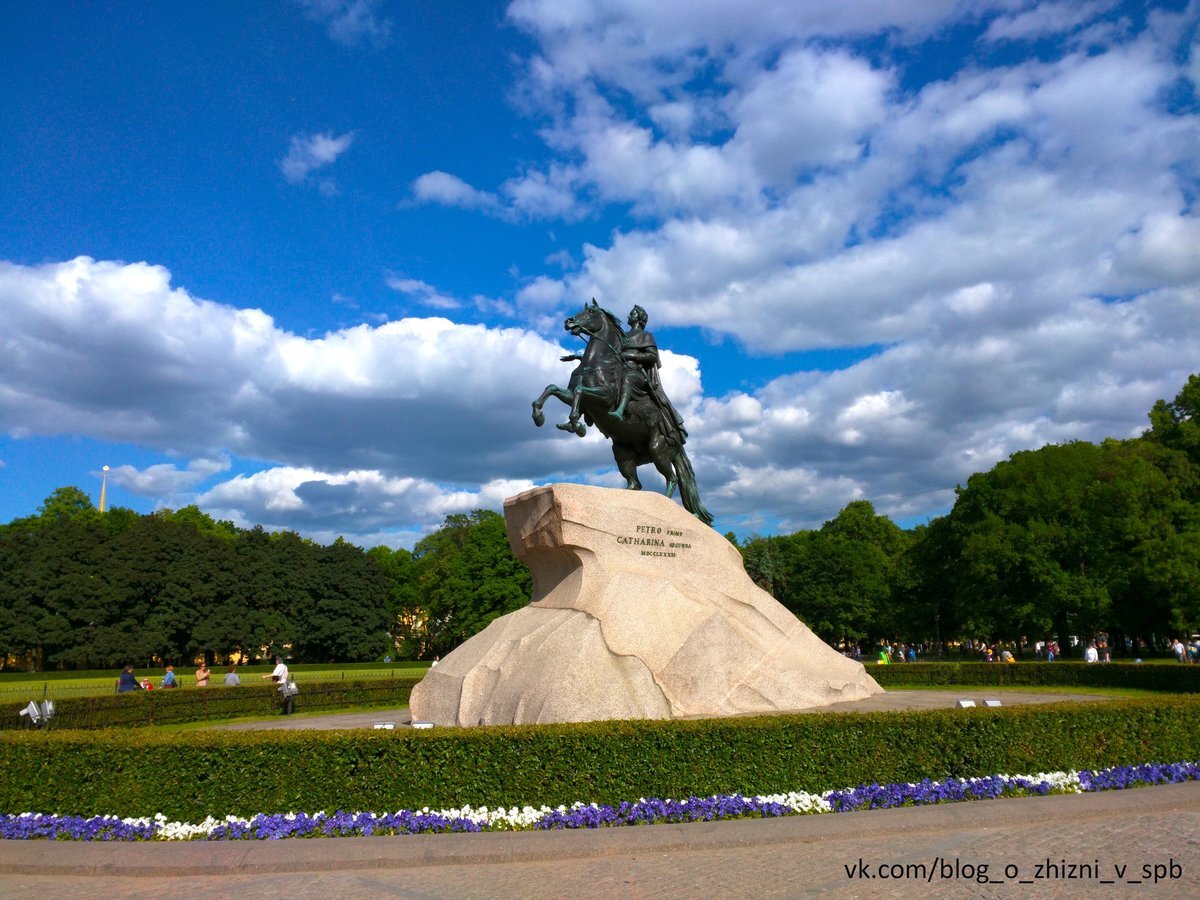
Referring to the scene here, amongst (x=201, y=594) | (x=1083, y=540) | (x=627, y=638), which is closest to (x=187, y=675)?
(x=201, y=594)

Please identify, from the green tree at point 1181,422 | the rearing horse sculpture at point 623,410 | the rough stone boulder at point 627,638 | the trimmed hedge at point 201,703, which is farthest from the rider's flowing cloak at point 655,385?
the green tree at point 1181,422

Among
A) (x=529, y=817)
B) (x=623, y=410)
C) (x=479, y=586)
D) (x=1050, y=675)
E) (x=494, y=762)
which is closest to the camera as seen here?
(x=529, y=817)

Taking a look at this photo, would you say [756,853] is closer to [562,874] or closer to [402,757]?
[562,874]

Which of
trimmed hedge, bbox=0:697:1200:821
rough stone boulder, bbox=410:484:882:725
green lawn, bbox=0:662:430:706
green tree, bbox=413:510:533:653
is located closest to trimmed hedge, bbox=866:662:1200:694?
rough stone boulder, bbox=410:484:882:725

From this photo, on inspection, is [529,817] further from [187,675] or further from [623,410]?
[187,675]

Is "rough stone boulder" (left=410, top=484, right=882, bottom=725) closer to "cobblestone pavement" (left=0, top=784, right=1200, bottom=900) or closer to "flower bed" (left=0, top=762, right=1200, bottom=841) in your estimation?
"flower bed" (left=0, top=762, right=1200, bottom=841)

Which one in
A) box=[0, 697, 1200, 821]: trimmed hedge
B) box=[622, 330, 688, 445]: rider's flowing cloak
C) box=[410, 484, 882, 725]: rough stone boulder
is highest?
box=[622, 330, 688, 445]: rider's flowing cloak

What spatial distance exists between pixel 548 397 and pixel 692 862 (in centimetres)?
1023

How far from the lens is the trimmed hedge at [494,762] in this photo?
27.1 feet

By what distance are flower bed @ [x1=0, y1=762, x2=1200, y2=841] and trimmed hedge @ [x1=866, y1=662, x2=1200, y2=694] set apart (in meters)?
16.2

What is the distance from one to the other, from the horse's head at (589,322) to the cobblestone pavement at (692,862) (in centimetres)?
1102

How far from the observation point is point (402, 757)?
8.50 metres

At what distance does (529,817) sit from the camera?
27.4ft

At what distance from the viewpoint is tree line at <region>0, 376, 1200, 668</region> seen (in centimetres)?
3747
